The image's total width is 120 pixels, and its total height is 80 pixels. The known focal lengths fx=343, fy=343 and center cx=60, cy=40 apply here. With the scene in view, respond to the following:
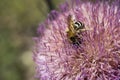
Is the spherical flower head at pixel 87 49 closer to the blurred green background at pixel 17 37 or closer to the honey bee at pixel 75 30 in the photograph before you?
the honey bee at pixel 75 30

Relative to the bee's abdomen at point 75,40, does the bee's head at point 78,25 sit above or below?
above

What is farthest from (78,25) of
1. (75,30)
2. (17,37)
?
(17,37)

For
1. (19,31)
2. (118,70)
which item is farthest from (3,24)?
(118,70)

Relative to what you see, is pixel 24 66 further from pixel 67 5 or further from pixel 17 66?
pixel 67 5

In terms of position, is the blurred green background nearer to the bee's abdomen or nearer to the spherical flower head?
the spherical flower head

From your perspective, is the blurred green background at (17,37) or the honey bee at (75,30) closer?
the honey bee at (75,30)

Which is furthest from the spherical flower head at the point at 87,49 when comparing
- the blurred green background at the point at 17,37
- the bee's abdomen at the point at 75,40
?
the blurred green background at the point at 17,37
